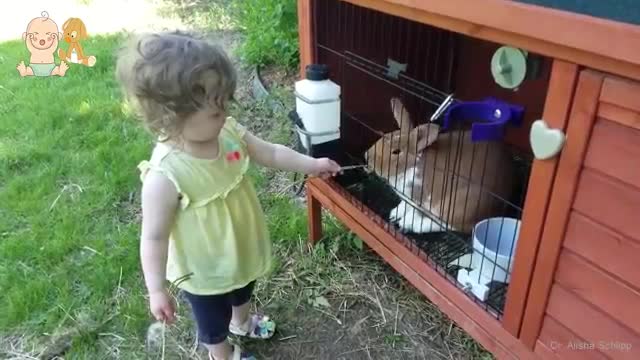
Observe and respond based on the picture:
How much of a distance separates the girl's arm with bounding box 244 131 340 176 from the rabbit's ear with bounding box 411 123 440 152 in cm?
25

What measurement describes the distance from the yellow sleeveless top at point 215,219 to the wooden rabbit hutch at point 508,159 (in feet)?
1.12

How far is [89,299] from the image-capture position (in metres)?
1.57

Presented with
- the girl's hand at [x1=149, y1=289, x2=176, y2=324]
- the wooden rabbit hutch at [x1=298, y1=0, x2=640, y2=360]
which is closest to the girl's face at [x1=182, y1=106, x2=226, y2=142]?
the girl's hand at [x1=149, y1=289, x2=176, y2=324]

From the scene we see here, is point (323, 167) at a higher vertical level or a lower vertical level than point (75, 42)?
higher

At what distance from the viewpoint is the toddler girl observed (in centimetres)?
96

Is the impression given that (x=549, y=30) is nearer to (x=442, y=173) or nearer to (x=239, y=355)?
(x=442, y=173)

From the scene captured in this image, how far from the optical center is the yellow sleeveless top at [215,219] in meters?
1.08

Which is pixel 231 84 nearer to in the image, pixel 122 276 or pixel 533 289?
pixel 533 289

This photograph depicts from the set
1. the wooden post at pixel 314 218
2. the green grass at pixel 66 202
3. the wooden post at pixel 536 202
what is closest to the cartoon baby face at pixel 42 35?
the green grass at pixel 66 202

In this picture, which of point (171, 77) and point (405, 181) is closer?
point (171, 77)

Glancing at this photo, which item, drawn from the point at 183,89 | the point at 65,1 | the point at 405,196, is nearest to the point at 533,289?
the point at 405,196

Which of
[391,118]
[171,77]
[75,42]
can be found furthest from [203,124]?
[75,42]

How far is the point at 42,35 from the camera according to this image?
3.51 metres

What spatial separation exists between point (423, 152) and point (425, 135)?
69mm
